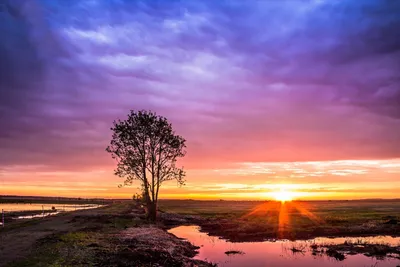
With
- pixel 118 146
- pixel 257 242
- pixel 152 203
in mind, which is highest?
pixel 118 146

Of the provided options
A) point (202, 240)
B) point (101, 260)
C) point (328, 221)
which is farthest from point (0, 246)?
point (328, 221)

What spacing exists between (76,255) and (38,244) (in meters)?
8.08

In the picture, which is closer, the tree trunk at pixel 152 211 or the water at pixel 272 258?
the water at pixel 272 258

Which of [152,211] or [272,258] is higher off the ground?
[152,211]

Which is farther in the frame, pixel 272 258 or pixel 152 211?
pixel 152 211

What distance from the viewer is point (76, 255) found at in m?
28.5

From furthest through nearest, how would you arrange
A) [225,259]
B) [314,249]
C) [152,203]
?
[152,203] < [314,249] < [225,259]

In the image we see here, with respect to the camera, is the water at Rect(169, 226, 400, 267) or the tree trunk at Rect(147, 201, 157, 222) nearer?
the water at Rect(169, 226, 400, 267)

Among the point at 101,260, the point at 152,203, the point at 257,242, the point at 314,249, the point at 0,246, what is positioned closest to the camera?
the point at 101,260

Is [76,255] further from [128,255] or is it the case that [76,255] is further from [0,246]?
[0,246]

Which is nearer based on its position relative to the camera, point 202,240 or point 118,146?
point 202,240

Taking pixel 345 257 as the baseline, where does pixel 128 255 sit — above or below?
above

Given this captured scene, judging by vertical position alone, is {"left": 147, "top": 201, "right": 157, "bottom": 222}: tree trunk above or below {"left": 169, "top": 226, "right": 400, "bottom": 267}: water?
above

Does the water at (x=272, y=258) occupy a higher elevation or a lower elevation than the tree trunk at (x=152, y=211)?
lower
